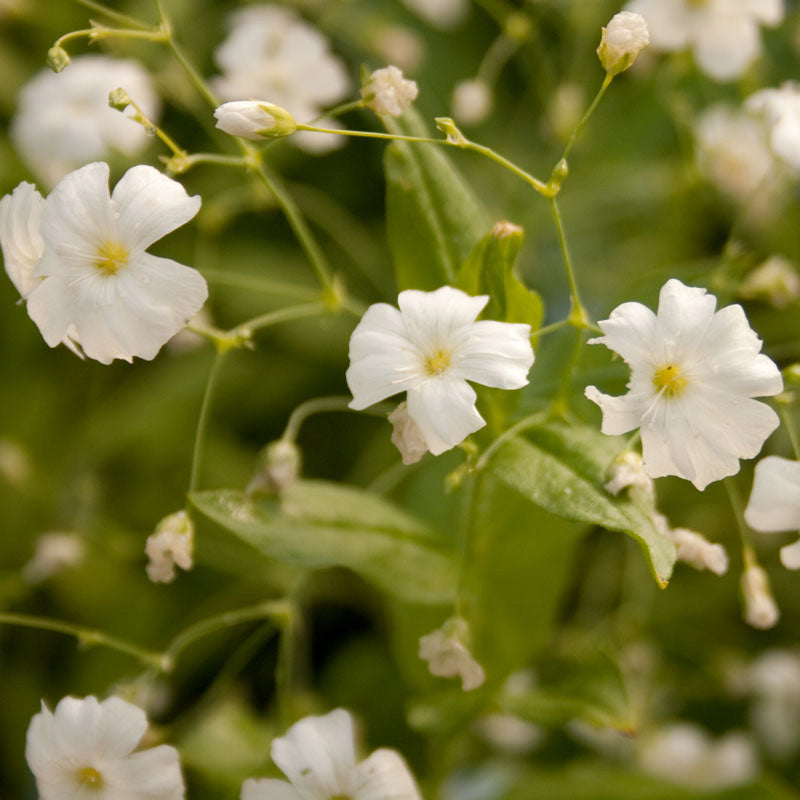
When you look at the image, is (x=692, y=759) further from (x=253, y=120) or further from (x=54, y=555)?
(x=253, y=120)

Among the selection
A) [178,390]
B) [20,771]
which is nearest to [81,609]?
[20,771]

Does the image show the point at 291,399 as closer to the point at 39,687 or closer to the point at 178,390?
the point at 178,390

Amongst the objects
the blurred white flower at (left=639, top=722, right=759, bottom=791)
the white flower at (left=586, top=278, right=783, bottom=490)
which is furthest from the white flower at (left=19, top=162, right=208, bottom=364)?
the blurred white flower at (left=639, top=722, right=759, bottom=791)

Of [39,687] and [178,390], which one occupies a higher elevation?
[178,390]

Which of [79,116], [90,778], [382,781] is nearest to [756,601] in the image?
[382,781]

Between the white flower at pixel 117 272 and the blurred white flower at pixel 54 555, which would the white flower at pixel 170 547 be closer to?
the white flower at pixel 117 272
